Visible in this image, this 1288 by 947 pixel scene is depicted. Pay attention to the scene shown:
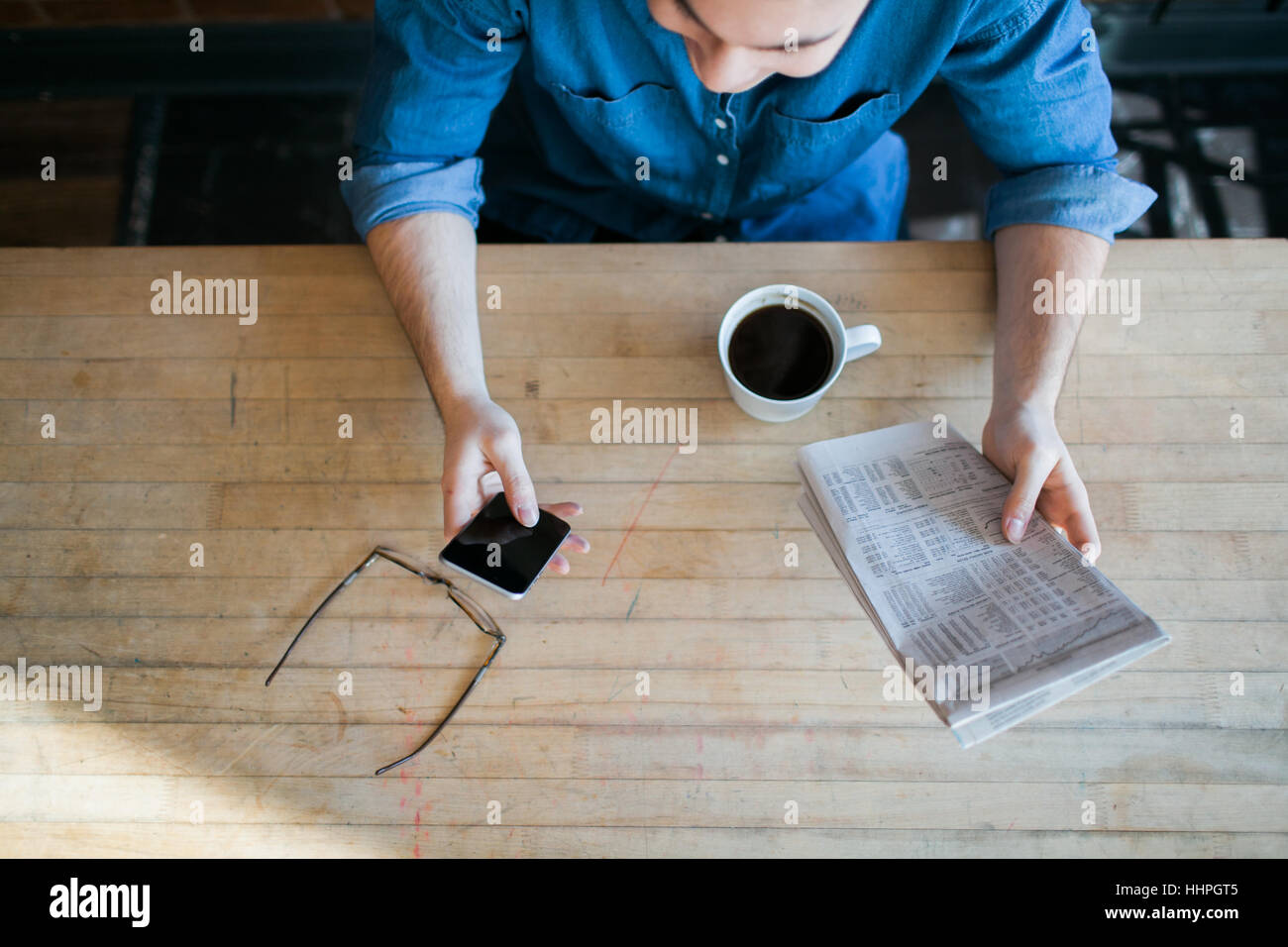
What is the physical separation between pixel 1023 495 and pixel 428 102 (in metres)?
0.86

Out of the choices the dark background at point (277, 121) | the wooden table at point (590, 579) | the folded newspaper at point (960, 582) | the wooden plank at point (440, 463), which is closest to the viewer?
the folded newspaper at point (960, 582)

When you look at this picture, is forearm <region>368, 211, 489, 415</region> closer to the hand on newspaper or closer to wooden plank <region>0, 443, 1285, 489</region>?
wooden plank <region>0, 443, 1285, 489</region>

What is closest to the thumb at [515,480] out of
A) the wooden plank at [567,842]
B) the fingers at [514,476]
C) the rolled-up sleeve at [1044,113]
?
the fingers at [514,476]

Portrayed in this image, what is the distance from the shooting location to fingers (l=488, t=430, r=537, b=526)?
33.5 inches

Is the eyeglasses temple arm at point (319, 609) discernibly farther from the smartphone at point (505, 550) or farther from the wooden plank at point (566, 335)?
the wooden plank at point (566, 335)

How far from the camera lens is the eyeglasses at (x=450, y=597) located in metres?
0.85

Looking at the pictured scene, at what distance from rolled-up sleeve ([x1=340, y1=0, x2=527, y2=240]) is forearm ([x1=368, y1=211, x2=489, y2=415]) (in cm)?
3

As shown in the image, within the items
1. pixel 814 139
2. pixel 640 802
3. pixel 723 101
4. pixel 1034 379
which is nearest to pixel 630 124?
pixel 723 101

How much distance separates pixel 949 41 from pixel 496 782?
99 centimetres

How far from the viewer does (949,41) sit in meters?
0.87

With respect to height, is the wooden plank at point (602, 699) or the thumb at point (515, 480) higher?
the thumb at point (515, 480)

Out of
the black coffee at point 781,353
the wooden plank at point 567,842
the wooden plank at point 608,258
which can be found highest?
the wooden plank at point 608,258

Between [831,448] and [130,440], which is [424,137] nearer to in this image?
[130,440]

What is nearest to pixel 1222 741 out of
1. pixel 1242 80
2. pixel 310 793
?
pixel 310 793
